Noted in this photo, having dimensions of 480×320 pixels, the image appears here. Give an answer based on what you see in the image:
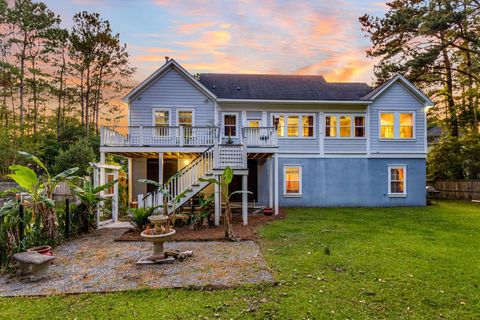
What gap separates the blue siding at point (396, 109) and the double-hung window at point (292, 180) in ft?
15.0

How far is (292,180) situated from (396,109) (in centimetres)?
747

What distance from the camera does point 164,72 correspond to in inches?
571

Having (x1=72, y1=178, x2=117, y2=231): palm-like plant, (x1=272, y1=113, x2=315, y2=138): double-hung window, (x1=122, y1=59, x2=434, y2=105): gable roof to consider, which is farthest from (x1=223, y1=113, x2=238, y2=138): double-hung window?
(x1=72, y1=178, x2=117, y2=231): palm-like plant

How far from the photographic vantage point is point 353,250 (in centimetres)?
685

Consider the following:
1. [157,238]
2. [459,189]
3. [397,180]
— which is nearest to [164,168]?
[157,238]

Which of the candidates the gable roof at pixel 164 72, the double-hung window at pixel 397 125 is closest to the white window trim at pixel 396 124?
the double-hung window at pixel 397 125

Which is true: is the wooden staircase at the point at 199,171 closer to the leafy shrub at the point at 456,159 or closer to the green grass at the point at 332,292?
the green grass at the point at 332,292

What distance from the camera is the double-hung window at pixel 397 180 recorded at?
52.1 ft

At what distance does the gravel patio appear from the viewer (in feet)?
15.9

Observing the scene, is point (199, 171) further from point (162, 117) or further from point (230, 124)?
point (162, 117)

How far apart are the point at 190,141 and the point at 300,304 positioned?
954 cm

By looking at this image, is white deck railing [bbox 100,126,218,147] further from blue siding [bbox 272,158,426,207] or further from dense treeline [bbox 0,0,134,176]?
A: dense treeline [bbox 0,0,134,176]

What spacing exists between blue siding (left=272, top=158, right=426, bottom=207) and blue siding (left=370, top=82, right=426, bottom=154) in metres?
0.71

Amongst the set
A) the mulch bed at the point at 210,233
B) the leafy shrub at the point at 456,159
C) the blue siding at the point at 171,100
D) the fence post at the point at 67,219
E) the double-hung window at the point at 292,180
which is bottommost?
the mulch bed at the point at 210,233
